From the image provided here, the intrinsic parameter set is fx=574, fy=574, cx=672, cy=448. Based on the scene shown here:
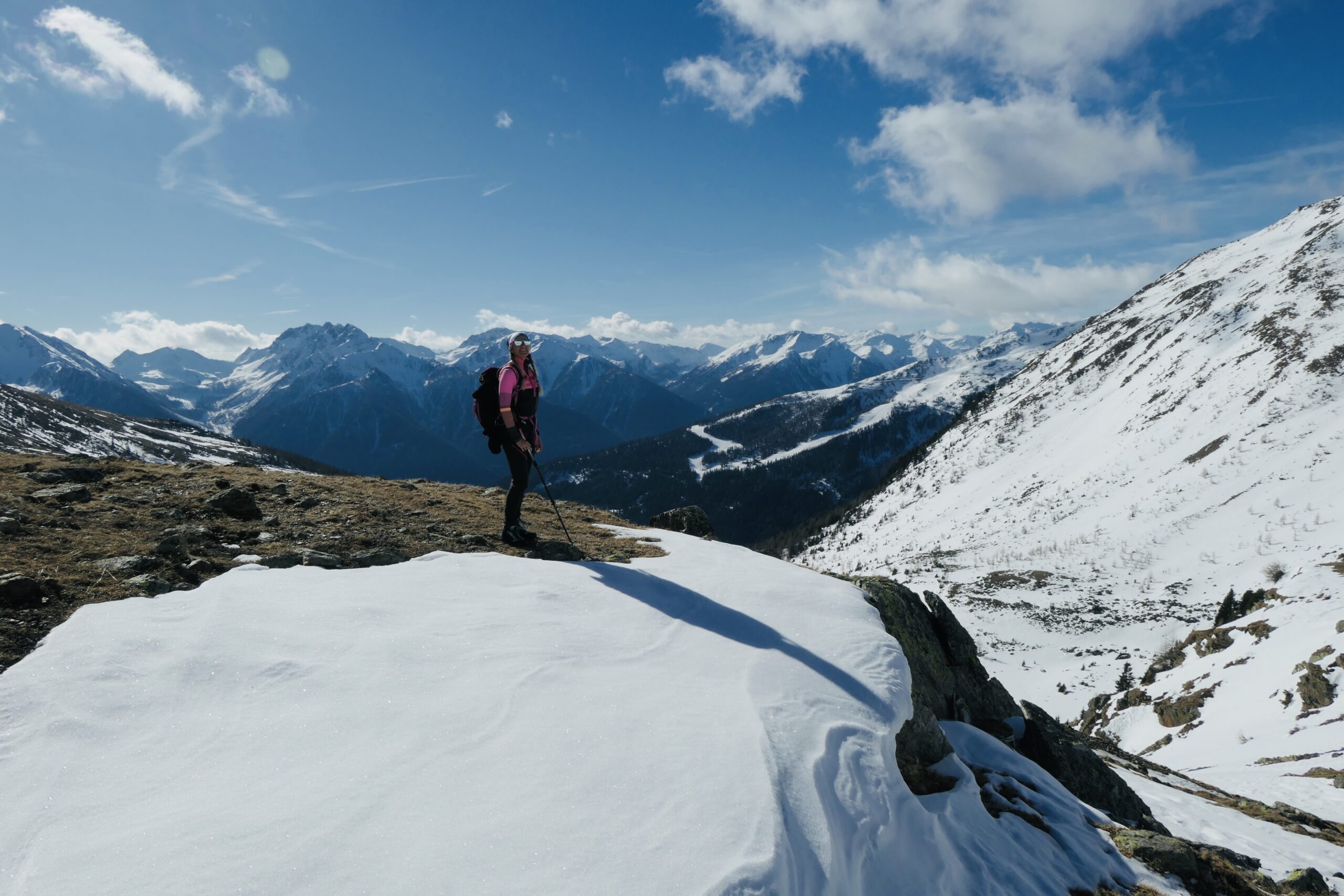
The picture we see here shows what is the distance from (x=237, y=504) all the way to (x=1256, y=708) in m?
42.1

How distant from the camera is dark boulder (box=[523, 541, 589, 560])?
11230 mm

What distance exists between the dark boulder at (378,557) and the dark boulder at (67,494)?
532 centimetres

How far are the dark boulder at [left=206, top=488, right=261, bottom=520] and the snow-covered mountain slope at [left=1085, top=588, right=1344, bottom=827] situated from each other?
101 feet

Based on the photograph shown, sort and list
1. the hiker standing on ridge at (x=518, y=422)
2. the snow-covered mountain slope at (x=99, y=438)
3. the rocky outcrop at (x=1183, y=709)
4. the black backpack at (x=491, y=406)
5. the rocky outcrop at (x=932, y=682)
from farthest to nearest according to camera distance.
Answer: the snow-covered mountain slope at (x=99, y=438) < the rocky outcrop at (x=1183, y=709) < the black backpack at (x=491, y=406) < the hiker standing on ridge at (x=518, y=422) < the rocky outcrop at (x=932, y=682)

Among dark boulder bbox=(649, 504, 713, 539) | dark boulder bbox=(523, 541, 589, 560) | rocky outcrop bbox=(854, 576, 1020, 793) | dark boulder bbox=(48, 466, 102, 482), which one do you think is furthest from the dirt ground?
→ rocky outcrop bbox=(854, 576, 1020, 793)

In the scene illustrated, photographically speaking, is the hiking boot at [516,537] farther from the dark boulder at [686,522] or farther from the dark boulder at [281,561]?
the dark boulder at [686,522]

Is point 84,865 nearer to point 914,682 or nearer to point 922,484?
point 914,682

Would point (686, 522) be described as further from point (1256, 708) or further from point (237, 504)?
point (1256, 708)

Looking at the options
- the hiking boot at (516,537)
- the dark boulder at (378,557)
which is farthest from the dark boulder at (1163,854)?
the dark boulder at (378,557)

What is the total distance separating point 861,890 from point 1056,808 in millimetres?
6454

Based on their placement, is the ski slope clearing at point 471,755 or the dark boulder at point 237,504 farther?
the dark boulder at point 237,504

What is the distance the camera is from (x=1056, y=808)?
9227 millimetres

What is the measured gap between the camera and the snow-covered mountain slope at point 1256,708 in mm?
21688

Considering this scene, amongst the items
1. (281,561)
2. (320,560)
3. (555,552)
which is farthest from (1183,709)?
(281,561)
